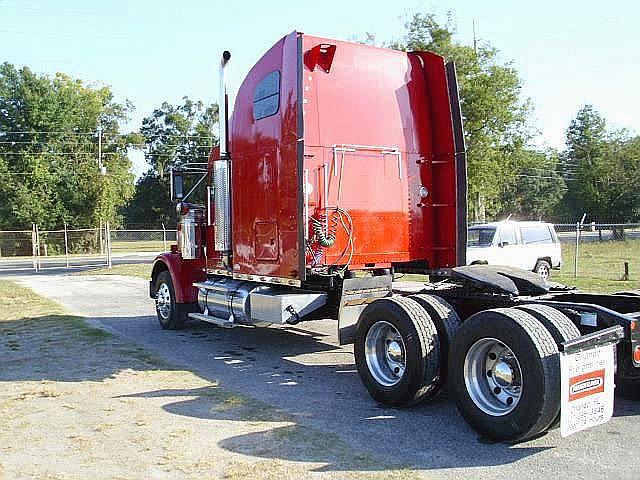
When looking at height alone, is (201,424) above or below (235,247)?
below

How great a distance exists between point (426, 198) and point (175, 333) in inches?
192

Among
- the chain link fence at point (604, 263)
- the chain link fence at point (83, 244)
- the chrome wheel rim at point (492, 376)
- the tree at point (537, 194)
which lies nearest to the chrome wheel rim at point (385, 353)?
the chrome wheel rim at point (492, 376)

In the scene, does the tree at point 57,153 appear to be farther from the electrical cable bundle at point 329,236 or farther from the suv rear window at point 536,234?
the electrical cable bundle at point 329,236

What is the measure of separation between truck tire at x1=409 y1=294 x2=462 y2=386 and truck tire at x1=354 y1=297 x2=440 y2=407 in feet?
0.20

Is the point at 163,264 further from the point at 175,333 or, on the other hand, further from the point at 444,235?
the point at 444,235

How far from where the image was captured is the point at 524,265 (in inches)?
725

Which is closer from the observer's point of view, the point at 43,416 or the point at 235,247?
the point at 43,416

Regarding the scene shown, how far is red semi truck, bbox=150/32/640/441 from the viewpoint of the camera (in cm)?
597

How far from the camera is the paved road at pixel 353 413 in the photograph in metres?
4.73

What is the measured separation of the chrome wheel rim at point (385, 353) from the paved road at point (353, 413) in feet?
0.98

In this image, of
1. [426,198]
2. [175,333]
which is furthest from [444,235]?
[175,333]

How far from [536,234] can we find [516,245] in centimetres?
101

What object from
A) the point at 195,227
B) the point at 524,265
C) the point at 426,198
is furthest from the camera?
the point at 524,265

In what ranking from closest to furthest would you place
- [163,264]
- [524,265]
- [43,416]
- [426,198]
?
[43,416], [426,198], [163,264], [524,265]
